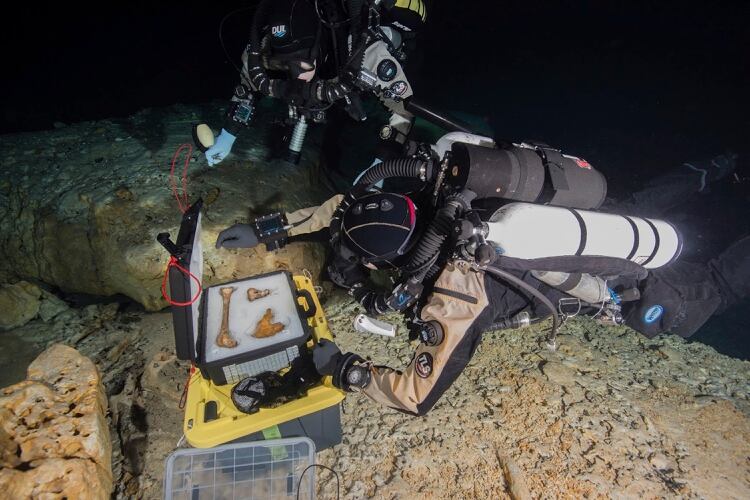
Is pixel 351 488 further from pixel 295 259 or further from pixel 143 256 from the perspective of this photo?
pixel 143 256

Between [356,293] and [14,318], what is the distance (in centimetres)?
379

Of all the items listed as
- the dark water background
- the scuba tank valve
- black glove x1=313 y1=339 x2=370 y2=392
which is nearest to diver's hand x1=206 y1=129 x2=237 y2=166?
black glove x1=313 y1=339 x2=370 y2=392

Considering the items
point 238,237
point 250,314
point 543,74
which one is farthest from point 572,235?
point 543,74

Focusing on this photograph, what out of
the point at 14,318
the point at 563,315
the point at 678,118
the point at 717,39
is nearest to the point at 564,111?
the point at 678,118

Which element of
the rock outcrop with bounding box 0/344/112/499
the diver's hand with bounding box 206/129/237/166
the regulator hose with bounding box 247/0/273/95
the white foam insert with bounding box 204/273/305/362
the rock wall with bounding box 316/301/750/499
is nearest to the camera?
the rock outcrop with bounding box 0/344/112/499

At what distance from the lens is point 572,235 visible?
2.17m

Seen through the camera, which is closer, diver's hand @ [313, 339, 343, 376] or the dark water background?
diver's hand @ [313, 339, 343, 376]

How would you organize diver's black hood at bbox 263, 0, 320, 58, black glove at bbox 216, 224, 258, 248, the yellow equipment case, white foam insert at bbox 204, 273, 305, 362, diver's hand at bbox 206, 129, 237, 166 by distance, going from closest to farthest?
1. the yellow equipment case
2. white foam insert at bbox 204, 273, 305, 362
3. black glove at bbox 216, 224, 258, 248
4. diver's black hood at bbox 263, 0, 320, 58
5. diver's hand at bbox 206, 129, 237, 166

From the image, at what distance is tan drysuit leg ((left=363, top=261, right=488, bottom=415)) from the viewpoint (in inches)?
80.6

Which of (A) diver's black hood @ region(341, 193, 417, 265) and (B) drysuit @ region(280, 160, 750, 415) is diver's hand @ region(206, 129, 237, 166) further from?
(A) diver's black hood @ region(341, 193, 417, 265)

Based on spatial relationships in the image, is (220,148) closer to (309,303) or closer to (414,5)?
(309,303)

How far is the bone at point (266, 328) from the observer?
7.15ft

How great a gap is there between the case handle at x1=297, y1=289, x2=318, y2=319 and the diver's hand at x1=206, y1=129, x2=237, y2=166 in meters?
2.76

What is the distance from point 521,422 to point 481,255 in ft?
4.41
